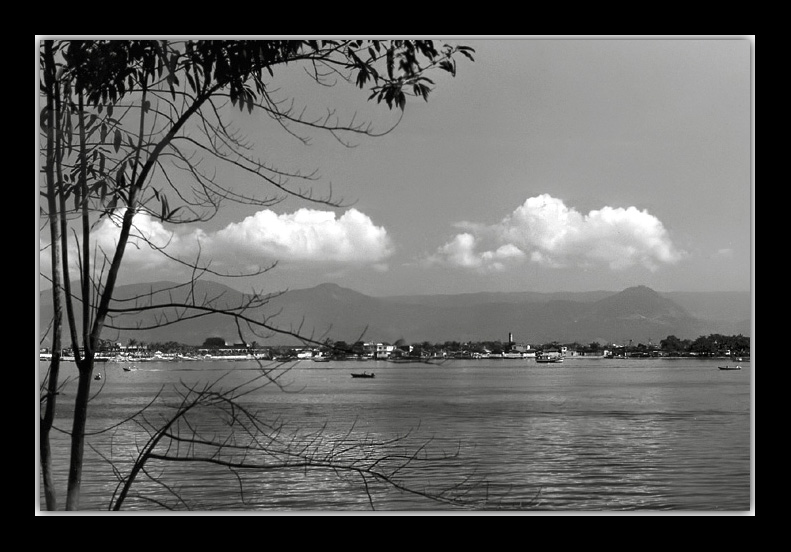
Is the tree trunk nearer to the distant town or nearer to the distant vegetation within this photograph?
the distant town

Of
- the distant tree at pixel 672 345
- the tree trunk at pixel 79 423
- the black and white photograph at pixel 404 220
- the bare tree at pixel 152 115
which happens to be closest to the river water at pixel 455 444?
the black and white photograph at pixel 404 220

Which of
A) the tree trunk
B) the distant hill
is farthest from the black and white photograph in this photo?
the tree trunk

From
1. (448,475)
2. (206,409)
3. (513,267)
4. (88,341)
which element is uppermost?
(513,267)

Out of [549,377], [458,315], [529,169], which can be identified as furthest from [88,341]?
[549,377]

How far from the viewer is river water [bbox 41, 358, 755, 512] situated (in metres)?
3.88

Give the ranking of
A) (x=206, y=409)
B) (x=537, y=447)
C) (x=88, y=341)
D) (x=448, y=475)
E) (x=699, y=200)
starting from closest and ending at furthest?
(x=88, y=341) < (x=206, y=409) < (x=699, y=200) < (x=448, y=475) < (x=537, y=447)

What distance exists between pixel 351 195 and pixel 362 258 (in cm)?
31

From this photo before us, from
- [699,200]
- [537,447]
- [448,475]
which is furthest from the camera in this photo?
[537,447]

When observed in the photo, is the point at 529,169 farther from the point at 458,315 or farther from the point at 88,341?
the point at 88,341

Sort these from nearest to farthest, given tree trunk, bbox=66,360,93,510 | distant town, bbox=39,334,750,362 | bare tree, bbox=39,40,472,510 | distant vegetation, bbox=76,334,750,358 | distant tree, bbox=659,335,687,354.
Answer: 1. tree trunk, bbox=66,360,93,510
2. bare tree, bbox=39,40,472,510
3. distant town, bbox=39,334,750,362
4. distant vegetation, bbox=76,334,750,358
5. distant tree, bbox=659,335,687,354

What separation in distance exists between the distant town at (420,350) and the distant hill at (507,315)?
5 centimetres

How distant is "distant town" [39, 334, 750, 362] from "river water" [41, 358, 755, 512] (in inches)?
3.2

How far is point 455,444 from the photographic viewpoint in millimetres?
5996

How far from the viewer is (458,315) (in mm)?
4207
